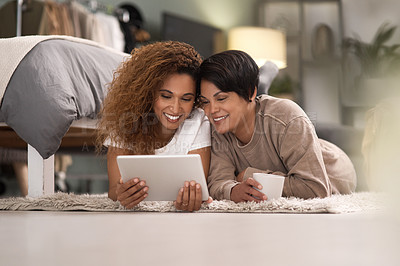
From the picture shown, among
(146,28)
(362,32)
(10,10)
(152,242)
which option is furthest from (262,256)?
(362,32)

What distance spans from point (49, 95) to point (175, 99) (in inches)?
14.0

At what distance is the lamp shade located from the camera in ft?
11.4

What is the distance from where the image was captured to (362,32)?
A: 4.57 metres

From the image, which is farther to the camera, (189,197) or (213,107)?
(213,107)

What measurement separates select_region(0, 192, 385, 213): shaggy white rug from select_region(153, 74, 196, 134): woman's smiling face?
0.25 metres

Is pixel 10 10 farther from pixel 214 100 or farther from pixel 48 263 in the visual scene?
pixel 48 263

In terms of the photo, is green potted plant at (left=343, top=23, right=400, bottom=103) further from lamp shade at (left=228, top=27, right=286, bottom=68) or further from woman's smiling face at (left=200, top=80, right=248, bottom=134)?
lamp shade at (left=228, top=27, right=286, bottom=68)

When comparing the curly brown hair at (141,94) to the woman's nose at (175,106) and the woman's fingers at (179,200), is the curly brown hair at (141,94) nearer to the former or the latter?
the woman's nose at (175,106)

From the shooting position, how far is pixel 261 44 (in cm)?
348

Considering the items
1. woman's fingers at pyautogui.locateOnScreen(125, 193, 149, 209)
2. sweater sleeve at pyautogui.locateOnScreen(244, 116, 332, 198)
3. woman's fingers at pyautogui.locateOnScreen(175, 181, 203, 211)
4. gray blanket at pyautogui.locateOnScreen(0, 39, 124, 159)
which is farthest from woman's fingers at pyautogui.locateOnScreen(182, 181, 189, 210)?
gray blanket at pyautogui.locateOnScreen(0, 39, 124, 159)

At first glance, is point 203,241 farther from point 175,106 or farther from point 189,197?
point 175,106

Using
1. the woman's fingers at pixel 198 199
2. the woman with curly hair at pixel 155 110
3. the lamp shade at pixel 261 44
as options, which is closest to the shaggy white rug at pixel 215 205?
the woman's fingers at pixel 198 199

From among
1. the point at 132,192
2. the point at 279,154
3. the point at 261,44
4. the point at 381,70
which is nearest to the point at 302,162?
the point at 279,154

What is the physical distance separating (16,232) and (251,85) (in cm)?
76
